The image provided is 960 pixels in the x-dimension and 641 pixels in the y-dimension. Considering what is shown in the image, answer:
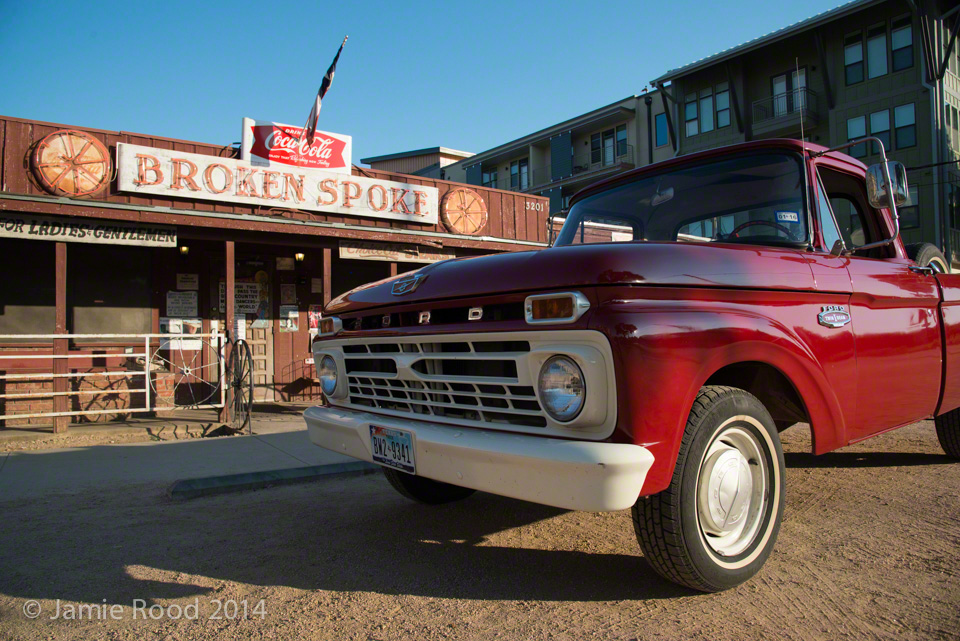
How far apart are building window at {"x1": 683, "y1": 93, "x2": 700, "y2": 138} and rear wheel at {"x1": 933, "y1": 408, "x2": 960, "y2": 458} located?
23849 millimetres

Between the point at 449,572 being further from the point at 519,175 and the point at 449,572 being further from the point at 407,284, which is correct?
the point at 519,175

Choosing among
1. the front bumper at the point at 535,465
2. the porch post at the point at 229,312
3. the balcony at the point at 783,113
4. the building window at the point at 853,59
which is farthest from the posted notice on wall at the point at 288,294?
the building window at the point at 853,59

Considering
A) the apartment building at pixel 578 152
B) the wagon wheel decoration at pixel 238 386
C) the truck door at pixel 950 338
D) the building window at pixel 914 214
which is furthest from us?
the apartment building at pixel 578 152

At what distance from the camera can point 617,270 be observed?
2.22 meters

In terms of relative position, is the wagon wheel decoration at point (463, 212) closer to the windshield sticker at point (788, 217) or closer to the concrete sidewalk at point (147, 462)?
the concrete sidewalk at point (147, 462)

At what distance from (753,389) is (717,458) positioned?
2.16 feet

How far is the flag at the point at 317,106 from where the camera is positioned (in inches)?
398

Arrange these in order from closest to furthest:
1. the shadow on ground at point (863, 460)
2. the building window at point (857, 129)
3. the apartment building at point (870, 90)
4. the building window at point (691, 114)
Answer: the shadow on ground at point (863, 460)
the apartment building at point (870, 90)
the building window at point (857, 129)
the building window at point (691, 114)

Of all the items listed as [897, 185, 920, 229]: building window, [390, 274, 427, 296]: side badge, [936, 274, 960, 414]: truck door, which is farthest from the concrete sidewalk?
[897, 185, 920, 229]: building window

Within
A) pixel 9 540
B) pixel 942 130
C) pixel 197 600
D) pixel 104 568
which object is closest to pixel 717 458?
pixel 197 600

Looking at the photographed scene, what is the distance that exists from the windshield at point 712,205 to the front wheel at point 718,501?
113 cm

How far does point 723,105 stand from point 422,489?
2561 cm

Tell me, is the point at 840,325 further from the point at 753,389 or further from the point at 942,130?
the point at 942,130

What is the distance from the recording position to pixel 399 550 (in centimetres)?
323
